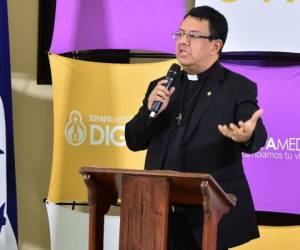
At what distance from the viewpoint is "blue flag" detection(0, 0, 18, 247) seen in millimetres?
3060

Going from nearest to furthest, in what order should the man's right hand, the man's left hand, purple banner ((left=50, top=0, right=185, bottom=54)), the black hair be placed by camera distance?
the man's left hand < the man's right hand < the black hair < purple banner ((left=50, top=0, right=185, bottom=54))

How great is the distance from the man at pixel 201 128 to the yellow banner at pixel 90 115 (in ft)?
3.30

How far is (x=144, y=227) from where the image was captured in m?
1.61

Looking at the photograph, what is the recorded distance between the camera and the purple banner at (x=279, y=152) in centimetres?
286

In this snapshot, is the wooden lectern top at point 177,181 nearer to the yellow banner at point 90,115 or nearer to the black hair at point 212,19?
the black hair at point 212,19

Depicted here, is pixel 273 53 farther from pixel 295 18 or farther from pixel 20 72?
pixel 20 72

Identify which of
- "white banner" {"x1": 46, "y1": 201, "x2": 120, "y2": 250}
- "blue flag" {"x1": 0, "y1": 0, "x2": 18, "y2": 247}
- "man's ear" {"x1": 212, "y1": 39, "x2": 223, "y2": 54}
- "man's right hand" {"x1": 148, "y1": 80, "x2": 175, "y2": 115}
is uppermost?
"man's ear" {"x1": 212, "y1": 39, "x2": 223, "y2": 54}

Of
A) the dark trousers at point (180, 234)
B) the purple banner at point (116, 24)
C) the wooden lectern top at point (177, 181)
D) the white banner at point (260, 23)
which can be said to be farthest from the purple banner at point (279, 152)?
the wooden lectern top at point (177, 181)

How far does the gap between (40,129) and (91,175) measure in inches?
75.8

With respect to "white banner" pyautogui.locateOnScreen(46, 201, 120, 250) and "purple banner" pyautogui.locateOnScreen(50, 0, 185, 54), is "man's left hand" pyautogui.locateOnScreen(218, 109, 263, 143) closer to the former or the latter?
"purple banner" pyautogui.locateOnScreen(50, 0, 185, 54)

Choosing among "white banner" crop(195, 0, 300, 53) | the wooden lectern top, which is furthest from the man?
"white banner" crop(195, 0, 300, 53)

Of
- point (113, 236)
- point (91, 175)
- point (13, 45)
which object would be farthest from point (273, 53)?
point (91, 175)

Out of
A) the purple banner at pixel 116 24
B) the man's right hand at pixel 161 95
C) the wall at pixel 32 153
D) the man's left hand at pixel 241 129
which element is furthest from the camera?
the wall at pixel 32 153

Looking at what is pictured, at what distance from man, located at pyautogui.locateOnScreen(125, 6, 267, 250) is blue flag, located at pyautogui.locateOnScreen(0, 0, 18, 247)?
1.23 metres
